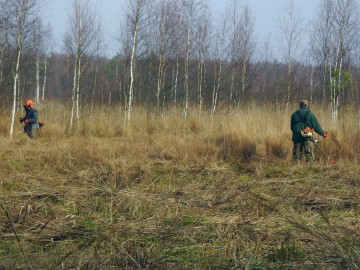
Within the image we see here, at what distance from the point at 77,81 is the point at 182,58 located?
7.31 m

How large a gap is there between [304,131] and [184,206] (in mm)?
4169

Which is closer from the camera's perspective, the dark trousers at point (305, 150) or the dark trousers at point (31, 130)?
the dark trousers at point (305, 150)

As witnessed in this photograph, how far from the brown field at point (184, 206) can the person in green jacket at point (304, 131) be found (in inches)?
9.9

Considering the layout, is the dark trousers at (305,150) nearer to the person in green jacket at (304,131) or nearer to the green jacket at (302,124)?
the person in green jacket at (304,131)

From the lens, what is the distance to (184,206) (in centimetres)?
486

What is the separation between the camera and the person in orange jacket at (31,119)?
38.2ft

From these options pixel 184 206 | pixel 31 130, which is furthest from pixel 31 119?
pixel 184 206

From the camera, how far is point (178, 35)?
60.1 feet

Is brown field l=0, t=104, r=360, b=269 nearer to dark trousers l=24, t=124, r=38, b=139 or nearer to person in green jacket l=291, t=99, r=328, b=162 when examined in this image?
person in green jacket l=291, t=99, r=328, b=162

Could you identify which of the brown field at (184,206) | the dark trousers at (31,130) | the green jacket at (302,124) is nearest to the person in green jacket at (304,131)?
the green jacket at (302,124)

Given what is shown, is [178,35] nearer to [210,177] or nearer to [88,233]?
[210,177]

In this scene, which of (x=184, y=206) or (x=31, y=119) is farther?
(x=31, y=119)

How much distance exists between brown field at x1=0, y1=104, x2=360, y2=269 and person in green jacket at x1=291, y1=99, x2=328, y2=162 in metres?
0.25

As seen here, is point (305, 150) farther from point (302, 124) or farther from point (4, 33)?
point (4, 33)
